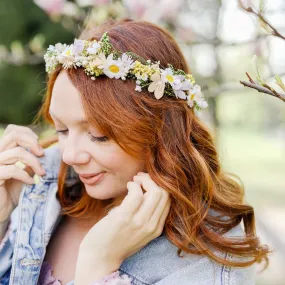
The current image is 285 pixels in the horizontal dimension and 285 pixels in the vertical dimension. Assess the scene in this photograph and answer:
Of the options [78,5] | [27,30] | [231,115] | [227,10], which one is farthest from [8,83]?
[231,115]

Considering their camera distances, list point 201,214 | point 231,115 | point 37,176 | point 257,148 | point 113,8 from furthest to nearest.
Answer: point 231,115 → point 257,148 → point 113,8 → point 37,176 → point 201,214

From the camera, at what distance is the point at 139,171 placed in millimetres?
1688

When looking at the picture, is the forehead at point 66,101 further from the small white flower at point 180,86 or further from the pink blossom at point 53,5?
the pink blossom at point 53,5

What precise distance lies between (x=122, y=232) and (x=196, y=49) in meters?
2.80

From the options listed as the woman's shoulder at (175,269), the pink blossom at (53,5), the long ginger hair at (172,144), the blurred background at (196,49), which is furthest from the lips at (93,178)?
the pink blossom at (53,5)

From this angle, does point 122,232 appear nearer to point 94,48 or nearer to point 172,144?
point 172,144

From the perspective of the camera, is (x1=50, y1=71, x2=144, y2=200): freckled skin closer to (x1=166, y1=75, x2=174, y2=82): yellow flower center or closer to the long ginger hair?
the long ginger hair

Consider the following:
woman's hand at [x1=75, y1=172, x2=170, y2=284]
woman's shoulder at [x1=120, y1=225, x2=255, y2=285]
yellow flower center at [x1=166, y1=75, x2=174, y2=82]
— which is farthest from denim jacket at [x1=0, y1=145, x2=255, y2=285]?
yellow flower center at [x1=166, y1=75, x2=174, y2=82]

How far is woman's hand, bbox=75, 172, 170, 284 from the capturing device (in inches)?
60.7

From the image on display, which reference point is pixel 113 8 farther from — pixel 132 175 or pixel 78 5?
pixel 132 175

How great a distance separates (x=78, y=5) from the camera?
4586mm

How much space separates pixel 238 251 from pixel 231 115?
13.5 metres

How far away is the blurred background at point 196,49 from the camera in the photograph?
8.06ft

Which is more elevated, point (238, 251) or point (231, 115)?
point (231, 115)
